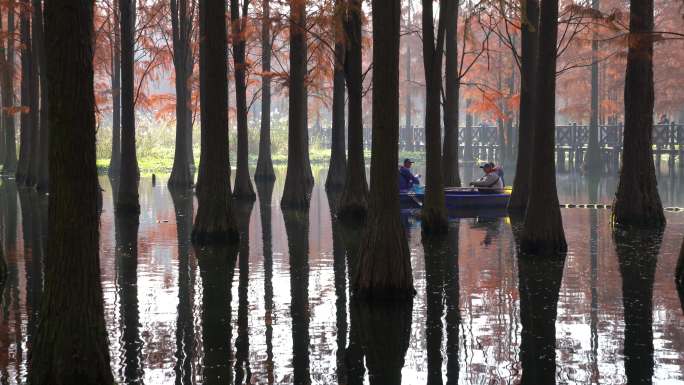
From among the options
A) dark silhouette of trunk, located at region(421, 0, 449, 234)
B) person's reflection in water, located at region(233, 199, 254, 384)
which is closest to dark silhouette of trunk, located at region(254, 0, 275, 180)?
dark silhouette of trunk, located at region(421, 0, 449, 234)

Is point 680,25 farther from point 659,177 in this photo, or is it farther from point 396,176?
point 396,176

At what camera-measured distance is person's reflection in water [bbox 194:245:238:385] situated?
8.87 metres

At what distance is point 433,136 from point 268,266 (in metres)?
5.17

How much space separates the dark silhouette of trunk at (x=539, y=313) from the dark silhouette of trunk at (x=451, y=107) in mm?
10412

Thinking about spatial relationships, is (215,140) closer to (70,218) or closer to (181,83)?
(70,218)

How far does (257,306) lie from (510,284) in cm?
384

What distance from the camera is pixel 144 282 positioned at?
14.0 metres

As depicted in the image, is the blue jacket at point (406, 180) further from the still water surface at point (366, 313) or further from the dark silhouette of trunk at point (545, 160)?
the dark silhouette of trunk at point (545, 160)

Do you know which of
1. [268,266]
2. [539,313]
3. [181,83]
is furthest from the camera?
[181,83]

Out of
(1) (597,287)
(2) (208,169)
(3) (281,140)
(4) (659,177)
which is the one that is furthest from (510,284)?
(3) (281,140)

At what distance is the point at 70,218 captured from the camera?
25.0 feet

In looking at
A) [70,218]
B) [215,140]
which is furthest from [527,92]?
[70,218]

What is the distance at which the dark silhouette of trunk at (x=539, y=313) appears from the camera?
890 centimetres

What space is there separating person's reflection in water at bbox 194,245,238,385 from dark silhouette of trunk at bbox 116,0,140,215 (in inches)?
306
